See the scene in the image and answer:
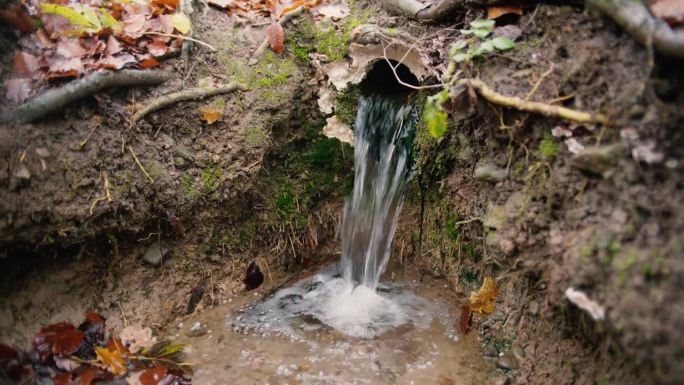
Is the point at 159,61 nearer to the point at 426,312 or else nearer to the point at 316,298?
the point at 316,298

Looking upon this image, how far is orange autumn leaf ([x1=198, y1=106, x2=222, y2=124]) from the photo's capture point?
350 cm

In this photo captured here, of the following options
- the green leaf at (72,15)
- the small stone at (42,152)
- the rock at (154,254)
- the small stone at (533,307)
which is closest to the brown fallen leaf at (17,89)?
the small stone at (42,152)

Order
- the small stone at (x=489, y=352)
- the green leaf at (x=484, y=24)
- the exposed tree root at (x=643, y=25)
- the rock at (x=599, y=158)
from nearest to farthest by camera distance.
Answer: the exposed tree root at (x=643, y=25) → the rock at (x=599, y=158) → the green leaf at (x=484, y=24) → the small stone at (x=489, y=352)

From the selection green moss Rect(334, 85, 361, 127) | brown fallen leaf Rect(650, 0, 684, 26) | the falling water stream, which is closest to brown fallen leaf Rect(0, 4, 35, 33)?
green moss Rect(334, 85, 361, 127)

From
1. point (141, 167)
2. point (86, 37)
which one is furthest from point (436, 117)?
point (86, 37)

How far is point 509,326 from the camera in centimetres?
333

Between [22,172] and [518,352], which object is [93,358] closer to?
[22,172]

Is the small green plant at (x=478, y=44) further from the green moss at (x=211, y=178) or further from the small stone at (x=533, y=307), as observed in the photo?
the green moss at (x=211, y=178)

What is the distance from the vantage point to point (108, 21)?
127 inches

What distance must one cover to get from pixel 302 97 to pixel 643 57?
2.44 metres

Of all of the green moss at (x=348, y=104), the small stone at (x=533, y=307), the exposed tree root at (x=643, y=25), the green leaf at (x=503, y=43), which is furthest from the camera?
the green moss at (x=348, y=104)

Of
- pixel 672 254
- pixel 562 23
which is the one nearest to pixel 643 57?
pixel 562 23

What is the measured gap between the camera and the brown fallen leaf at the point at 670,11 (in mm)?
2143

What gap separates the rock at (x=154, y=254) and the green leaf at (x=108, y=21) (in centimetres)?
157
